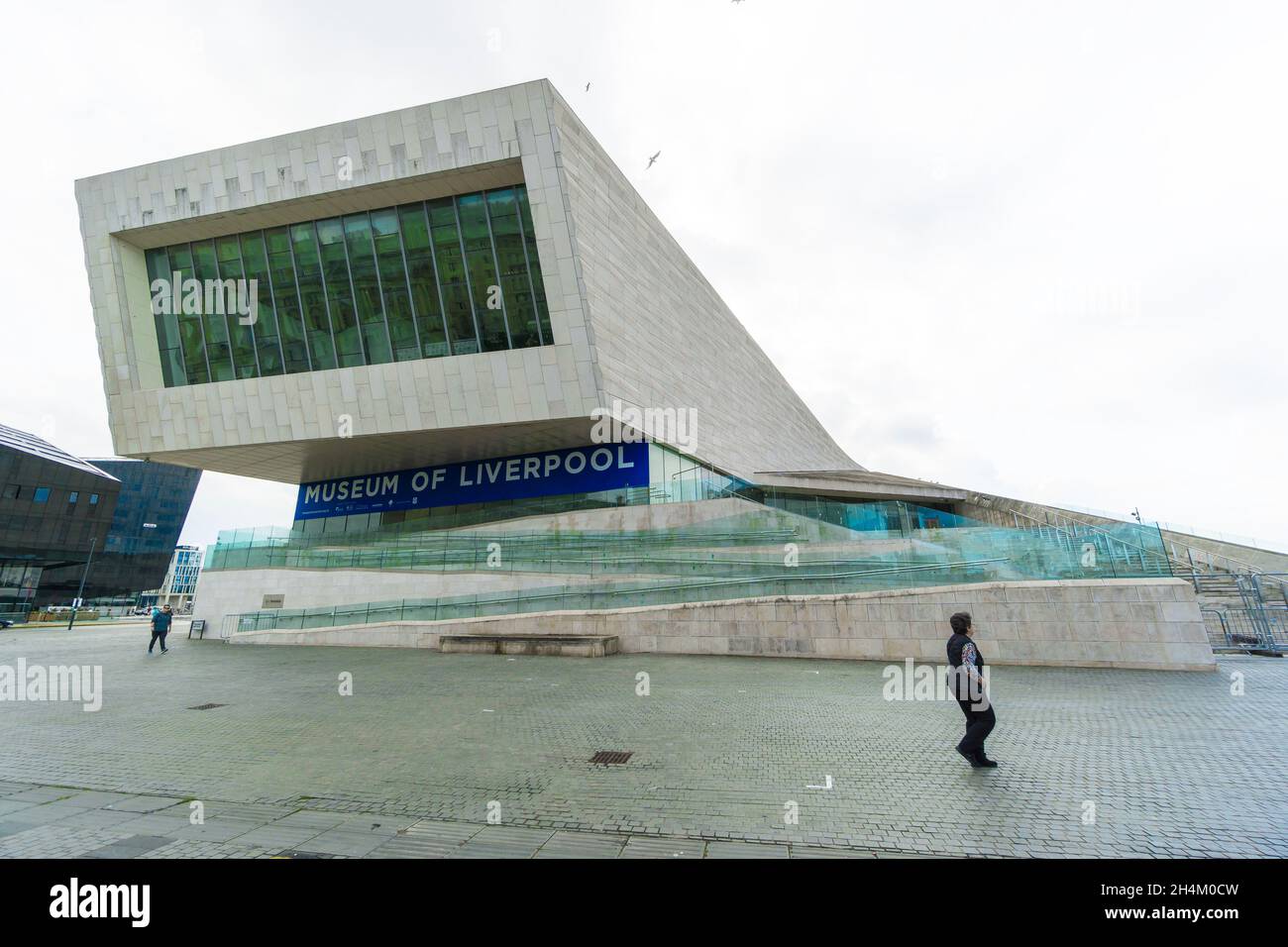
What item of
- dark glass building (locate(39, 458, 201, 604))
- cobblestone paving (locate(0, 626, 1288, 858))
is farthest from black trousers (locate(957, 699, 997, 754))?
dark glass building (locate(39, 458, 201, 604))

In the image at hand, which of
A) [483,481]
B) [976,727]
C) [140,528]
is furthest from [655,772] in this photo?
[140,528]

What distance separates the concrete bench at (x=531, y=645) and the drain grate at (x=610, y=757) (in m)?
9.34

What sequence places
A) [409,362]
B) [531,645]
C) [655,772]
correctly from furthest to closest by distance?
1. [409,362]
2. [531,645]
3. [655,772]

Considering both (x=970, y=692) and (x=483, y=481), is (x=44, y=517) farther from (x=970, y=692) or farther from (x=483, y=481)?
(x=970, y=692)

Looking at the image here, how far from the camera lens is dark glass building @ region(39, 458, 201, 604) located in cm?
6712

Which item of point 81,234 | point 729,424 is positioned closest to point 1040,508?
point 729,424

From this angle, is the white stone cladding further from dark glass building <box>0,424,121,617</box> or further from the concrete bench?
dark glass building <box>0,424,121,617</box>

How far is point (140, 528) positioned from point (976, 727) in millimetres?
93193

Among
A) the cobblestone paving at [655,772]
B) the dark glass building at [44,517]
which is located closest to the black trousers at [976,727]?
the cobblestone paving at [655,772]

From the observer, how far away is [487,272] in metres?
23.2

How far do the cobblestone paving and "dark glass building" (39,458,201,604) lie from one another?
73.9 metres

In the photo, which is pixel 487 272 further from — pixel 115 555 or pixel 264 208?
pixel 115 555

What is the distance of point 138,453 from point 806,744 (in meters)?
32.1

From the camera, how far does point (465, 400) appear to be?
918 inches
